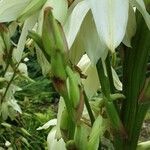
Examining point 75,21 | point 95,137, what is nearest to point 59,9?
point 75,21

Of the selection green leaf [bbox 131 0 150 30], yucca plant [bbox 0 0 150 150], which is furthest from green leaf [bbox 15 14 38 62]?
green leaf [bbox 131 0 150 30]

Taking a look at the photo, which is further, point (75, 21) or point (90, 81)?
point (90, 81)

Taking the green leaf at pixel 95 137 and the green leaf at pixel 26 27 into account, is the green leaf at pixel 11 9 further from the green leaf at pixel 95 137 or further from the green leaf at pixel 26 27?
the green leaf at pixel 95 137

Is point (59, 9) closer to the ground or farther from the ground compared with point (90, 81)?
farther from the ground

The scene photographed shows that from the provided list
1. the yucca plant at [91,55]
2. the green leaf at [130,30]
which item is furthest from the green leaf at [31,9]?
the green leaf at [130,30]

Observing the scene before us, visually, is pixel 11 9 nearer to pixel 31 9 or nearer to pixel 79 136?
pixel 31 9

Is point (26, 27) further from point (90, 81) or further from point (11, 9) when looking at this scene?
point (90, 81)

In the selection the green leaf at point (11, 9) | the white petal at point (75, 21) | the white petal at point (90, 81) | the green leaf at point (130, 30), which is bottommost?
the white petal at point (90, 81)
